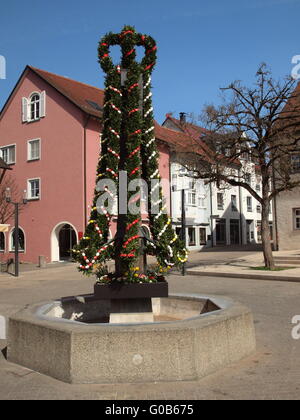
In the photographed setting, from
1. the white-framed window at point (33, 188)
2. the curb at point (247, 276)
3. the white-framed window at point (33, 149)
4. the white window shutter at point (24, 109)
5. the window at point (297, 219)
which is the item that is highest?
the white window shutter at point (24, 109)

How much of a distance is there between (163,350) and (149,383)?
0.38 m

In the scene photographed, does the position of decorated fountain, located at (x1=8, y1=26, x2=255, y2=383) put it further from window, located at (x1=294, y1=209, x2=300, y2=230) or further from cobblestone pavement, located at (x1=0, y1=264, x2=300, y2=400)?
window, located at (x1=294, y1=209, x2=300, y2=230)

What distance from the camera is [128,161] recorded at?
627 centimetres

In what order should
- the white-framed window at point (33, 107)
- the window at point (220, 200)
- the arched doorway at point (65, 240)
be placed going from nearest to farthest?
the white-framed window at point (33, 107) < the arched doorway at point (65, 240) < the window at point (220, 200)

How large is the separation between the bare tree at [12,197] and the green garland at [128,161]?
24692 mm

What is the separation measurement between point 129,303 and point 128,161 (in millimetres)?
2181

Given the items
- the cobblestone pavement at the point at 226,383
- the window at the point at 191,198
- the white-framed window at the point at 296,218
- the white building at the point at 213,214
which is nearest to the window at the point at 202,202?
the white building at the point at 213,214

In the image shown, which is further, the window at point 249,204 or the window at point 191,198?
the window at point 249,204

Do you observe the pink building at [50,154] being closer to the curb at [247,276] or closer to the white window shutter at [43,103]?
the white window shutter at [43,103]

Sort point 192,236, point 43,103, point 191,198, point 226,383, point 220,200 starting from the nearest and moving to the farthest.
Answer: point 226,383 < point 43,103 < point 191,198 < point 192,236 < point 220,200

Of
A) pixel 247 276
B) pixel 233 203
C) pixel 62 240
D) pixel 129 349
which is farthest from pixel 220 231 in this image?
pixel 129 349

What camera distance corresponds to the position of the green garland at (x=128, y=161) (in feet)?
20.4

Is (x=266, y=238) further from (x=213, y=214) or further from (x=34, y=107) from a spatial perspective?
(x=213, y=214)

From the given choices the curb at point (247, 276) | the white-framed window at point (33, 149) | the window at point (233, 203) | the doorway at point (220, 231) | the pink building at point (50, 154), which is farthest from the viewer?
the window at point (233, 203)
